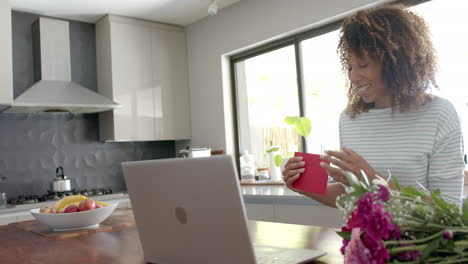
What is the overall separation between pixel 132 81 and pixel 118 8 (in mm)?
653

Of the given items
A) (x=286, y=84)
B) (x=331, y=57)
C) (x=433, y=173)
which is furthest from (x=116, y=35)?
(x=433, y=173)

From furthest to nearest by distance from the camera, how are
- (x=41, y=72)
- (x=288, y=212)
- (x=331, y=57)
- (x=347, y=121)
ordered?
(x=41, y=72), (x=331, y=57), (x=288, y=212), (x=347, y=121)

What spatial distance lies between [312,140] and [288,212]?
93 cm

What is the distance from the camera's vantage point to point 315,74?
342 cm

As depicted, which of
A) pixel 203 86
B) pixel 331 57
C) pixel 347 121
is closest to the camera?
pixel 347 121

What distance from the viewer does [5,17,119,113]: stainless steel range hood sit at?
11.5 ft

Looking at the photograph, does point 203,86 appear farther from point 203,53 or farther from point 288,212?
point 288,212

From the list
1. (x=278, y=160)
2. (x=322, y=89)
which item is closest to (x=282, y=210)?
(x=278, y=160)

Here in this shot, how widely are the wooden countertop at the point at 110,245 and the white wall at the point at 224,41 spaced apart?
2092mm

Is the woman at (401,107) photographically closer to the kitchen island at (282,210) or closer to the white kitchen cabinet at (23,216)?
the kitchen island at (282,210)

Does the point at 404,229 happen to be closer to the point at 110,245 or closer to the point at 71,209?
the point at 110,245

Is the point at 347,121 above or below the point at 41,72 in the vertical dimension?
below

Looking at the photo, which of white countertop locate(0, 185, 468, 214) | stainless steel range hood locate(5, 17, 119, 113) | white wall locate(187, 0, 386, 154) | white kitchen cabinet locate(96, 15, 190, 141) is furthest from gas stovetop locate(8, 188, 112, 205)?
white wall locate(187, 0, 386, 154)

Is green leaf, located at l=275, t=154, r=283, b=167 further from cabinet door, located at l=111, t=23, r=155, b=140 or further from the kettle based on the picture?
the kettle
